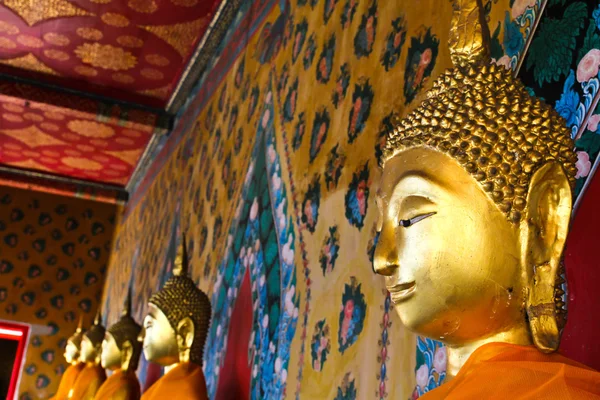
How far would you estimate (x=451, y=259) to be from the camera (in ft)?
4.03

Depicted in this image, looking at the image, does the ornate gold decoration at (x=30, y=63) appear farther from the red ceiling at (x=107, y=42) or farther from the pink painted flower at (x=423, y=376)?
the pink painted flower at (x=423, y=376)

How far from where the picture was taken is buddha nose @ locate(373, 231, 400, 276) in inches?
50.9

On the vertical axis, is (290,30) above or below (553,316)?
above

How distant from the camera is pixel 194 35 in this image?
6305 mm

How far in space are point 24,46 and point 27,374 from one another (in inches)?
186

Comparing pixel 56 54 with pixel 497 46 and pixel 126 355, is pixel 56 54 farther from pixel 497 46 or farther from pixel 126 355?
pixel 497 46

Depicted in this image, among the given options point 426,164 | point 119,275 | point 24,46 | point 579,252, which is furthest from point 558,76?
point 119,275

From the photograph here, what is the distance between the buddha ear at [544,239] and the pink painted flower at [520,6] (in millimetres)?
908

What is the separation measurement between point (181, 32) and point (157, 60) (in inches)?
23.9

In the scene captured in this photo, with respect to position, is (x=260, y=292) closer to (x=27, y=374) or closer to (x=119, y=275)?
(x=119, y=275)

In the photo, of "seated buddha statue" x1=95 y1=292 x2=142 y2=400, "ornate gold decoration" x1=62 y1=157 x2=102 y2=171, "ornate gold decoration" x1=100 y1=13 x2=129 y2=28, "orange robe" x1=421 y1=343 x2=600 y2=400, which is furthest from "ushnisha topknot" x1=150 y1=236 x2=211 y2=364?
"ornate gold decoration" x1=62 y1=157 x2=102 y2=171

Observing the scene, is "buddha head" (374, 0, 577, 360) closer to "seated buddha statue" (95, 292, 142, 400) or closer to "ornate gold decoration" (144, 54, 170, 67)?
"seated buddha statue" (95, 292, 142, 400)

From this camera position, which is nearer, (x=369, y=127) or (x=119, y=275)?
(x=369, y=127)

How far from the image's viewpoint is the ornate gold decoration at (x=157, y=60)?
22.1ft
